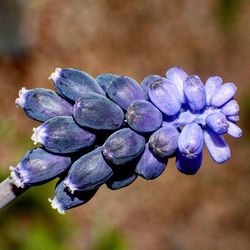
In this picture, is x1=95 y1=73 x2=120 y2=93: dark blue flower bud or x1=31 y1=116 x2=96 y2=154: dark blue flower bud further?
x1=95 y1=73 x2=120 y2=93: dark blue flower bud

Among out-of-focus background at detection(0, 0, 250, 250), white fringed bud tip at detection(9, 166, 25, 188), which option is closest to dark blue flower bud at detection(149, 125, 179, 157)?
white fringed bud tip at detection(9, 166, 25, 188)

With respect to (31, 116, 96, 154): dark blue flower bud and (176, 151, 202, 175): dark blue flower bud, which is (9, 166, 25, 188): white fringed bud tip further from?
(176, 151, 202, 175): dark blue flower bud

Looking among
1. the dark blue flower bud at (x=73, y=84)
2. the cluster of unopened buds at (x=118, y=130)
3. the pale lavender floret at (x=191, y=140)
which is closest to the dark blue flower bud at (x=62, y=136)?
the cluster of unopened buds at (x=118, y=130)

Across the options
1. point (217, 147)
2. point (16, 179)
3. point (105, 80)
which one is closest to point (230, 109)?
point (217, 147)

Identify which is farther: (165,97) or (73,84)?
(73,84)

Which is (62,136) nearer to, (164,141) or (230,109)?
(164,141)

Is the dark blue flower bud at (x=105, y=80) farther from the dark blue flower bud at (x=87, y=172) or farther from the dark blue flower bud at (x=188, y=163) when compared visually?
the dark blue flower bud at (x=188, y=163)
